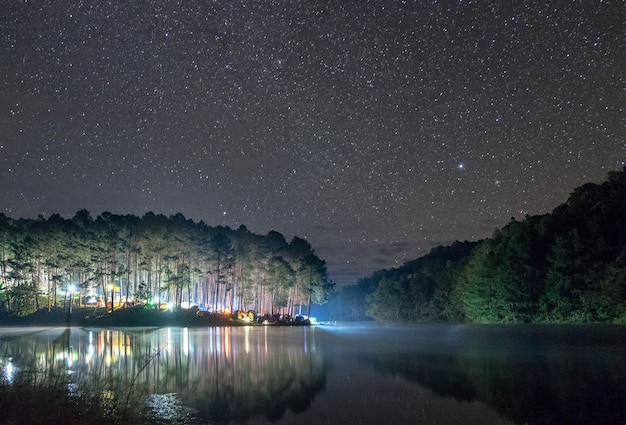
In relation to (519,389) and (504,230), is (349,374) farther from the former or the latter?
(504,230)

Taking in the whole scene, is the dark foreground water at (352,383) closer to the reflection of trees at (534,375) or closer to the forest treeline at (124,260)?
A: the reflection of trees at (534,375)

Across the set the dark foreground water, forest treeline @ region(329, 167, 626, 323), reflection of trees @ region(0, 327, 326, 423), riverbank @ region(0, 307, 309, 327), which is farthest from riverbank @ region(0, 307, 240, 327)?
reflection of trees @ region(0, 327, 326, 423)

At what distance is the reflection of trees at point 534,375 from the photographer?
43.5 ft

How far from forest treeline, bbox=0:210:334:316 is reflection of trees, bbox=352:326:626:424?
5804 centimetres

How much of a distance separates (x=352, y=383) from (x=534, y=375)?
7.20 metres

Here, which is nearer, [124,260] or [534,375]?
[534,375]

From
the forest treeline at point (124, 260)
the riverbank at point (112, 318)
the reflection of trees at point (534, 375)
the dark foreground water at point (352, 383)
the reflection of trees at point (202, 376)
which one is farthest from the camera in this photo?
the forest treeline at point (124, 260)

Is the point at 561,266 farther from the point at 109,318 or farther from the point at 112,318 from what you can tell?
the point at 109,318

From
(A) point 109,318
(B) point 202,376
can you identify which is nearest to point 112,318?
(A) point 109,318

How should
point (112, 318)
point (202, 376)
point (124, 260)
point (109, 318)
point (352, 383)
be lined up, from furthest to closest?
point (124, 260), point (112, 318), point (109, 318), point (202, 376), point (352, 383)

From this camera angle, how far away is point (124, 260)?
88750mm

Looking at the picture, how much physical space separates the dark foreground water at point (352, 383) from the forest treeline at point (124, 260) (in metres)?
52.8

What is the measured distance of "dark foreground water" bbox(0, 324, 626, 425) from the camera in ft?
40.9

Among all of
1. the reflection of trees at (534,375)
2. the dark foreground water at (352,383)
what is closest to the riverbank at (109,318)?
the dark foreground water at (352,383)
